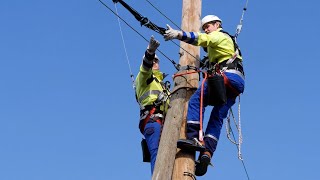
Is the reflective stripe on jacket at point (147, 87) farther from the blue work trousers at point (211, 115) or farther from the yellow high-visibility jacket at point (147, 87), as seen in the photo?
the blue work trousers at point (211, 115)

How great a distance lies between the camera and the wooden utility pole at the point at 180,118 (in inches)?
205

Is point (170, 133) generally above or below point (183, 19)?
below

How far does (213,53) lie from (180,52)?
13.8 inches

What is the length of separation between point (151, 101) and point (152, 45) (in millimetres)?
810

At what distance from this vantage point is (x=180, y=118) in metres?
5.69

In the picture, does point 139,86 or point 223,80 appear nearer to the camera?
point 223,80

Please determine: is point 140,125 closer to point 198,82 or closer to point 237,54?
point 198,82

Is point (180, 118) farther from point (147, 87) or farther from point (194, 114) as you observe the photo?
point (147, 87)

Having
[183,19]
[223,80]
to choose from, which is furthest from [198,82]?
[183,19]

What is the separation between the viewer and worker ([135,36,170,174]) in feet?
20.8

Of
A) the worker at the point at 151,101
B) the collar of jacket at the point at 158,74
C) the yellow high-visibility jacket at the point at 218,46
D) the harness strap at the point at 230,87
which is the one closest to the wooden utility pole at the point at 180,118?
the yellow high-visibility jacket at the point at 218,46

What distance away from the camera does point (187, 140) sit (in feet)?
17.9

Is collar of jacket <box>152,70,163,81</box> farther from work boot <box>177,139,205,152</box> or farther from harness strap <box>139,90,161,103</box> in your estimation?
work boot <box>177,139,205,152</box>

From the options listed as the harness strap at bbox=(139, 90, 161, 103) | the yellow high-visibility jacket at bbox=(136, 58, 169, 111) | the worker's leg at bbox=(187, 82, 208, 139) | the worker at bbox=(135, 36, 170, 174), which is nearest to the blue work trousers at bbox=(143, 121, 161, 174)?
the worker at bbox=(135, 36, 170, 174)
